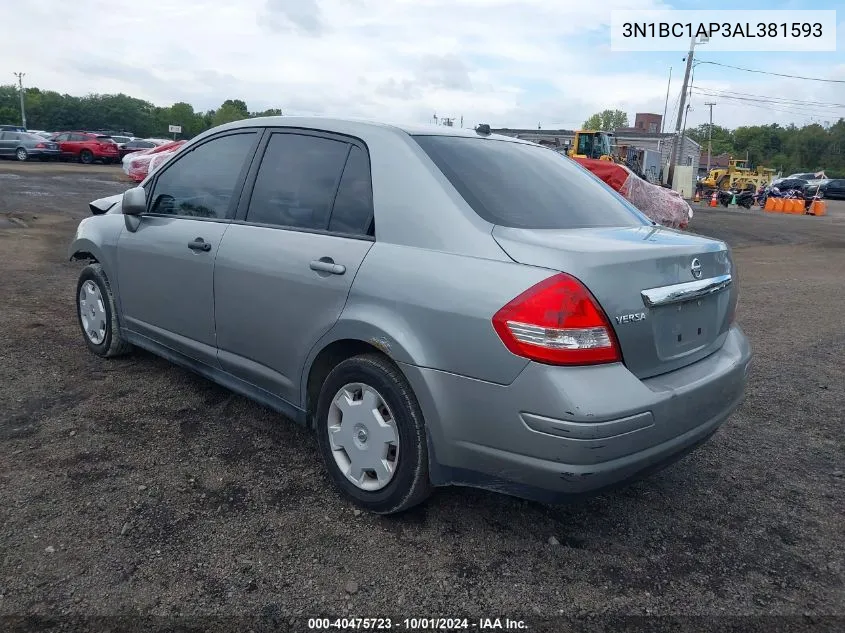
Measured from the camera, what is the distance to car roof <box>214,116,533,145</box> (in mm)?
3168

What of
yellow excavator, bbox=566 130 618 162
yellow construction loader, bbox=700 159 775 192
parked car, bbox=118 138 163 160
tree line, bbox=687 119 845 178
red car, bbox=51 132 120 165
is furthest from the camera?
tree line, bbox=687 119 845 178

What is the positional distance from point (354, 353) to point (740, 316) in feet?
18.7

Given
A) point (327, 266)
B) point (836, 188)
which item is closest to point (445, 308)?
point (327, 266)

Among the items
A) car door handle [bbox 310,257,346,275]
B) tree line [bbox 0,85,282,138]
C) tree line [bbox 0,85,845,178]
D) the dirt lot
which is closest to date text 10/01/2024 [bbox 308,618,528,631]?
the dirt lot

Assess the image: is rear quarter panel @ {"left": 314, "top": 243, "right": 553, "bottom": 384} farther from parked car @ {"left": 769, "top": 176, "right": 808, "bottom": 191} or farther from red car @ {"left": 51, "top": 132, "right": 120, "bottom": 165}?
parked car @ {"left": 769, "top": 176, "right": 808, "bottom": 191}

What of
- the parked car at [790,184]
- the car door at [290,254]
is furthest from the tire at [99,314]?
the parked car at [790,184]

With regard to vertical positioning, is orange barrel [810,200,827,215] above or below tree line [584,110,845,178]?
below

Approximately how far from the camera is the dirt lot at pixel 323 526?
2457 millimetres

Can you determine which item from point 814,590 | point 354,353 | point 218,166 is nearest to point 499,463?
point 354,353

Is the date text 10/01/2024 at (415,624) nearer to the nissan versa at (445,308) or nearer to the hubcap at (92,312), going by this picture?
the nissan versa at (445,308)

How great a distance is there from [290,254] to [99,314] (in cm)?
229

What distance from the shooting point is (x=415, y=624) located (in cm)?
233

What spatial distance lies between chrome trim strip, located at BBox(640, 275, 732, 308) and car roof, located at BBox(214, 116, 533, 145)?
1303 mm

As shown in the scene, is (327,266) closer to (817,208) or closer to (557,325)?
(557,325)
